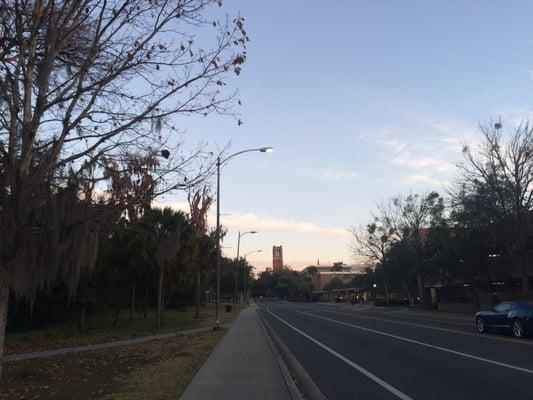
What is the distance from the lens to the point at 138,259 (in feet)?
109

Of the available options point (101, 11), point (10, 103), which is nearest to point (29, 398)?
point (10, 103)

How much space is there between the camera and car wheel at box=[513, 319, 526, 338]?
20906 mm

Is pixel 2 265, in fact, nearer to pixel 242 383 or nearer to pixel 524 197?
pixel 242 383

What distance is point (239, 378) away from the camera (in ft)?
37.2

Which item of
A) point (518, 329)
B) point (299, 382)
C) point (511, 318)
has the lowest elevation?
point (299, 382)

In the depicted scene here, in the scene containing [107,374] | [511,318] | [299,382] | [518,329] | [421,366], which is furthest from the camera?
[511,318]

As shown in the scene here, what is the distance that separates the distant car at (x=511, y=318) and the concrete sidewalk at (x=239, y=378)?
33.2 ft

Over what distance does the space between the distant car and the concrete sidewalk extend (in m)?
10.1

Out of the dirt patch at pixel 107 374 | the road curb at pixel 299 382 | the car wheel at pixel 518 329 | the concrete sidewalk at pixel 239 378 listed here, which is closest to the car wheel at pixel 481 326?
the car wheel at pixel 518 329

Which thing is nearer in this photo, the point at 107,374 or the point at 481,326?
the point at 107,374

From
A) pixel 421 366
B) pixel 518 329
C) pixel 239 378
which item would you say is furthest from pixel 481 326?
pixel 239 378

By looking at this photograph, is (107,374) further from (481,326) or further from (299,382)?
(481,326)

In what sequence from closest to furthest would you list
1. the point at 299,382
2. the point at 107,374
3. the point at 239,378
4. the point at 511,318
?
the point at 239,378
the point at 299,382
the point at 107,374
the point at 511,318

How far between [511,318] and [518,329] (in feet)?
2.05
